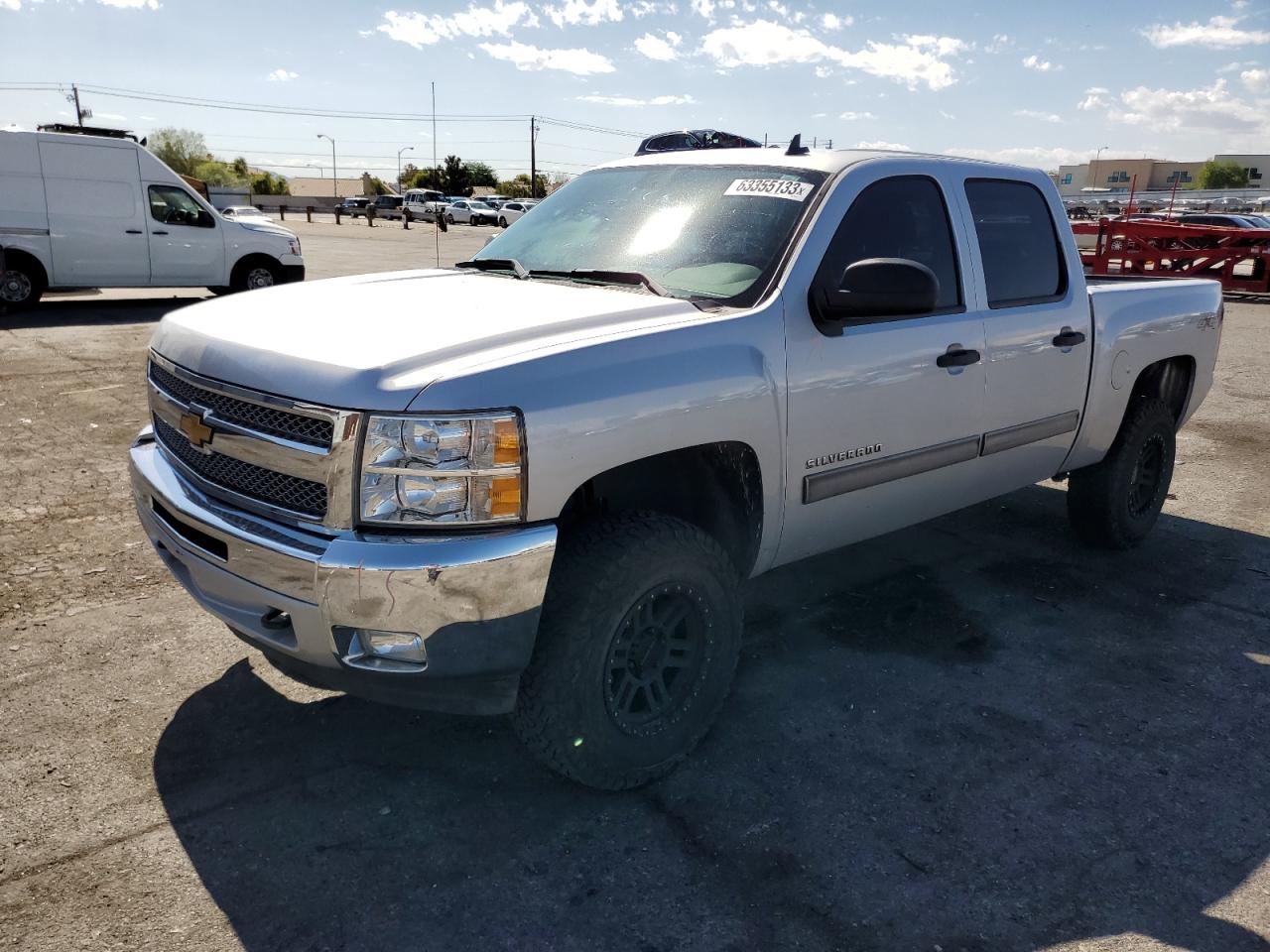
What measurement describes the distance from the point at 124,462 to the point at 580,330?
459cm

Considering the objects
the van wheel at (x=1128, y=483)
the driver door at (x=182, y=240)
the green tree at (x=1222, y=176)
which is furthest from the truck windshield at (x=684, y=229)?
the green tree at (x=1222, y=176)

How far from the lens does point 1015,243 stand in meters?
4.35

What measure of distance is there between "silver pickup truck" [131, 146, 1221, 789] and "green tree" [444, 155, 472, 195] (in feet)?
306

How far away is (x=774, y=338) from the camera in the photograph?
10.5 ft

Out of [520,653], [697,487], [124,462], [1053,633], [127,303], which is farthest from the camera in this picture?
[127,303]

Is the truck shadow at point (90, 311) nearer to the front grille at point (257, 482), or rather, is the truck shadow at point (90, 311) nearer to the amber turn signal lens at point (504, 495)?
the front grille at point (257, 482)

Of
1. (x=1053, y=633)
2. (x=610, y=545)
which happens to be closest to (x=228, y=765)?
(x=610, y=545)

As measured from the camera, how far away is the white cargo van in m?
12.9

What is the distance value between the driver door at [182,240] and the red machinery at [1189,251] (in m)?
14.2

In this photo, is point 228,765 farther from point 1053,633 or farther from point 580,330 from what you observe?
point 1053,633

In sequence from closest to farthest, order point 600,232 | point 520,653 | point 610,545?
point 520,653 < point 610,545 < point 600,232

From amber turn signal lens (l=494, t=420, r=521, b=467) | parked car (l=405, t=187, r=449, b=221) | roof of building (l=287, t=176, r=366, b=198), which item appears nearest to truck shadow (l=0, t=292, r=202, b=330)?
amber turn signal lens (l=494, t=420, r=521, b=467)

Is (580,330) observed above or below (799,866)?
above

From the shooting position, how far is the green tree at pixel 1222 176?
119 metres
